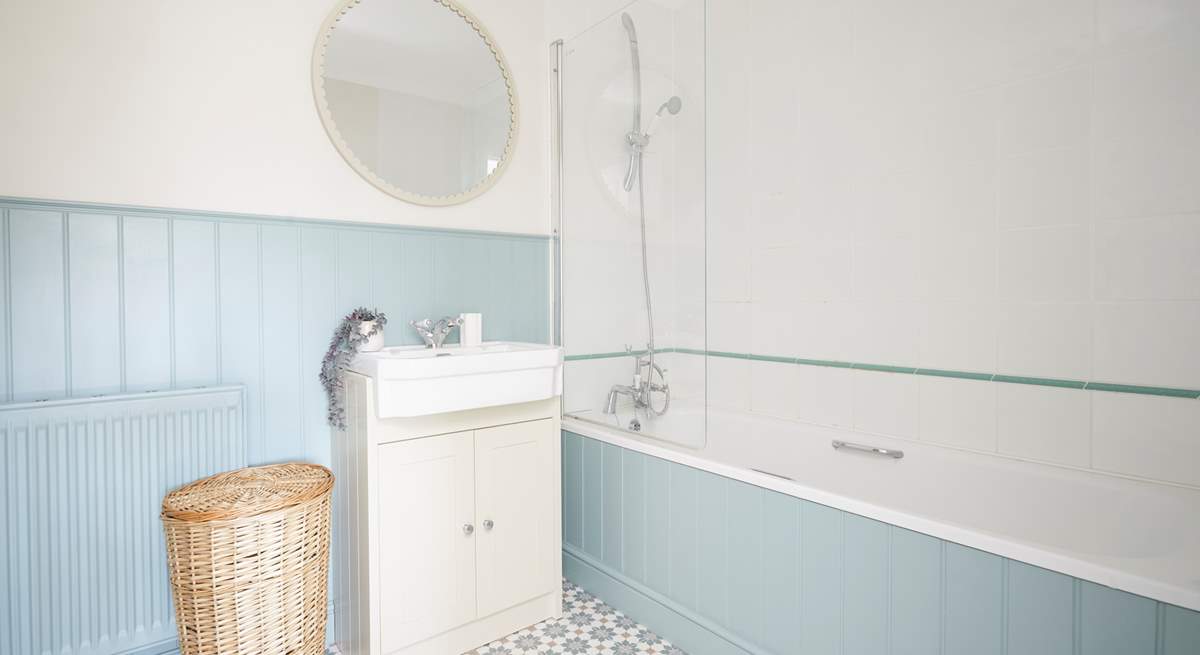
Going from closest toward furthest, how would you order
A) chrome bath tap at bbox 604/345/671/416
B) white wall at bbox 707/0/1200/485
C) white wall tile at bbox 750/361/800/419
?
1. white wall at bbox 707/0/1200/485
2. chrome bath tap at bbox 604/345/671/416
3. white wall tile at bbox 750/361/800/419

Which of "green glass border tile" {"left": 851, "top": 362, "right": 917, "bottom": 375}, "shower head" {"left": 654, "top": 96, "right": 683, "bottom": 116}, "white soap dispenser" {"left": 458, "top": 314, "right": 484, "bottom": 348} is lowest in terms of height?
"green glass border tile" {"left": 851, "top": 362, "right": 917, "bottom": 375}

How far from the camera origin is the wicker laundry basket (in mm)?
1450

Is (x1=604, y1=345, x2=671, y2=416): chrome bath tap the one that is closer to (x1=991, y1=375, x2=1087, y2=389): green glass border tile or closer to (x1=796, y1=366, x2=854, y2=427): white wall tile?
(x1=796, y1=366, x2=854, y2=427): white wall tile

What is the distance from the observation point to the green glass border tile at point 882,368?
6.77 feet

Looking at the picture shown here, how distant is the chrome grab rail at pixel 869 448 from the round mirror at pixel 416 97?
5.38 ft

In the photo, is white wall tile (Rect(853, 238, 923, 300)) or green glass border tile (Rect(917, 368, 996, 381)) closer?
green glass border tile (Rect(917, 368, 996, 381))

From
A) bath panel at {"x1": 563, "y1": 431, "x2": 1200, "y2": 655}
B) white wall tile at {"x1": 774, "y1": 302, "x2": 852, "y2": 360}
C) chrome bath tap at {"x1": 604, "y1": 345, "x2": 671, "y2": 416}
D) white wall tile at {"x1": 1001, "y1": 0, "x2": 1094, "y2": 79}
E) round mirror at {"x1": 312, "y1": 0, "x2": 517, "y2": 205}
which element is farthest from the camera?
white wall tile at {"x1": 774, "y1": 302, "x2": 852, "y2": 360}

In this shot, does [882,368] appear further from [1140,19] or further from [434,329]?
[434,329]

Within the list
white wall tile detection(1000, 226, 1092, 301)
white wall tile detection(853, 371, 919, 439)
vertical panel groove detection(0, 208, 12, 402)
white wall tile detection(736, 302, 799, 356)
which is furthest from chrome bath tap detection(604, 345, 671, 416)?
vertical panel groove detection(0, 208, 12, 402)

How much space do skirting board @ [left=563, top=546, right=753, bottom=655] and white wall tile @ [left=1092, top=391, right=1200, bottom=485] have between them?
111 cm

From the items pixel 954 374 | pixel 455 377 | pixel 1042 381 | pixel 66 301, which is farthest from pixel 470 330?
pixel 1042 381

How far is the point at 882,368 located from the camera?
2135mm

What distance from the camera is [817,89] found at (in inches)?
90.9

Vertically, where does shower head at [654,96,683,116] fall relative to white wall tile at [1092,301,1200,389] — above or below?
above
